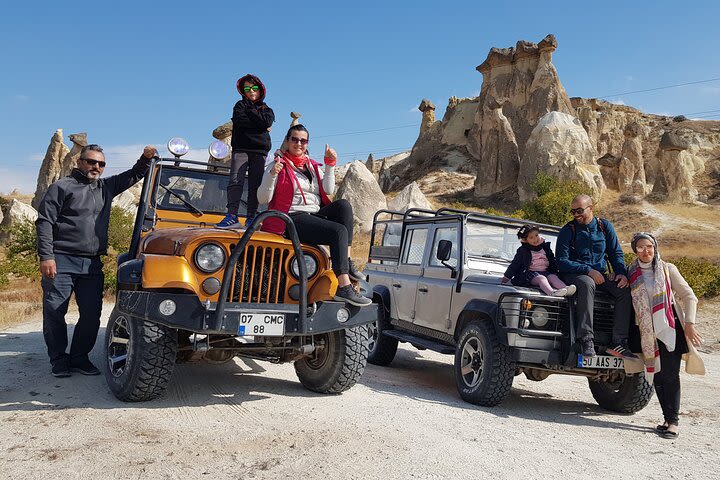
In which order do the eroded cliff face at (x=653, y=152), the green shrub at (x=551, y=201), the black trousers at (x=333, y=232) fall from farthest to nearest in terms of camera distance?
the eroded cliff face at (x=653, y=152) → the green shrub at (x=551, y=201) → the black trousers at (x=333, y=232)

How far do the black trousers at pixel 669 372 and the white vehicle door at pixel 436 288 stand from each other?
2218 millimetres

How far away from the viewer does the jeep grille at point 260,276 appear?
15.8 ft

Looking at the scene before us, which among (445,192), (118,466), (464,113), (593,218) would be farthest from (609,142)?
(118,466)

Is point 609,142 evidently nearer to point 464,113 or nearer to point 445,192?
point 464,113

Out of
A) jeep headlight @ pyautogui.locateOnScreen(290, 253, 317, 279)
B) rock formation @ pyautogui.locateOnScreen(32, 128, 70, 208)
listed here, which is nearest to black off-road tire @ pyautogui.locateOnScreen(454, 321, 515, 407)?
jeep headlight @ pyautogui.locateOnScreen(290, 253, 317, 279)

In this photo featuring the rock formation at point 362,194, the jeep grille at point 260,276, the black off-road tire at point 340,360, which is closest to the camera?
the jeep grille at point 260,276

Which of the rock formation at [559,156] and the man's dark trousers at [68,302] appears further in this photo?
the rock formation at [559,156]

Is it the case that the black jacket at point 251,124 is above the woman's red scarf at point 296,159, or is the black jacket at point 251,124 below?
above

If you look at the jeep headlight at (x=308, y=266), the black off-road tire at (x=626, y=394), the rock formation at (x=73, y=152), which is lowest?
the black off-road tire at (x=626, y=394)

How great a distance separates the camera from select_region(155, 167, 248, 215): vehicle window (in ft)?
21.3

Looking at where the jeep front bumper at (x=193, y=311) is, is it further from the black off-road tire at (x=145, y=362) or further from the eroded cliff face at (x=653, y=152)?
the eroded cliff face at (x=653, y=152)

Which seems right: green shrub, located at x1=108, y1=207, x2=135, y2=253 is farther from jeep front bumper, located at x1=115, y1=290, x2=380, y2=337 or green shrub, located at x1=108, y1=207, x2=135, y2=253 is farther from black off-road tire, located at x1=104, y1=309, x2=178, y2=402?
jeep front bumper, located at x1=115, y1=290, x2=380, y2=337

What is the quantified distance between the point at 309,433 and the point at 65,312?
3086 mm

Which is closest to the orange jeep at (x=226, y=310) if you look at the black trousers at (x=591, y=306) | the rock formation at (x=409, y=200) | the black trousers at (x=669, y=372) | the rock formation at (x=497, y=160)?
the black trousers at (x=591, y=306)
